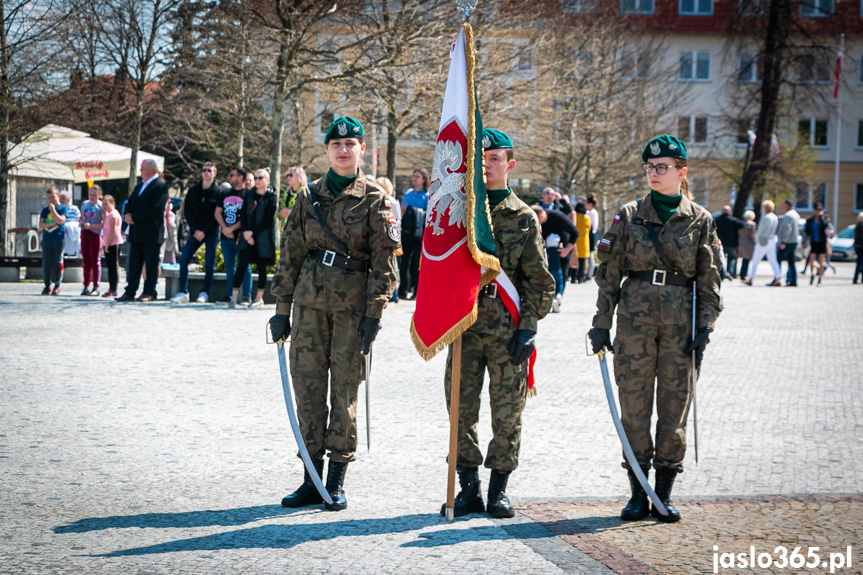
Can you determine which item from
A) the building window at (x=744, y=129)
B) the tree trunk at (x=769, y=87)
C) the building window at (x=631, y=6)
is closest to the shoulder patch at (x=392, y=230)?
the tree trunk at (x=769, y=87)

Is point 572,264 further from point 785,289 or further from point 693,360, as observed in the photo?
point 693,360

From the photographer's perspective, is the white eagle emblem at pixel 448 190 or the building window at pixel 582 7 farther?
the building window at pixel 582 7

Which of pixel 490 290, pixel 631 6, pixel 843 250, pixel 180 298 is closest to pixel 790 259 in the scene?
pixel 180 298

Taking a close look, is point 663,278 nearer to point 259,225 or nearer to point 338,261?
point 338,261

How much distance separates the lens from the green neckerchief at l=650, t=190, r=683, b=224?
5.50m

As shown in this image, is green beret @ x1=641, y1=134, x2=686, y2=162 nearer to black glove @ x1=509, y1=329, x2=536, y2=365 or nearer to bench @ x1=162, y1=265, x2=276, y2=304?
black glove @ x1=509, y1=329, x2=536, y2=365

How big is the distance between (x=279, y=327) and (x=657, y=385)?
204 cm

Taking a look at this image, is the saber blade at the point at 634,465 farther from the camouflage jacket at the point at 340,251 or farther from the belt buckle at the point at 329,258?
the belt buckle at the point at 329,258

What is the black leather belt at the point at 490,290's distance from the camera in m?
5.41

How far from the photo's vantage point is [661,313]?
540 cm

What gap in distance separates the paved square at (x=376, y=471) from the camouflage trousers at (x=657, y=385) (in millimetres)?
396

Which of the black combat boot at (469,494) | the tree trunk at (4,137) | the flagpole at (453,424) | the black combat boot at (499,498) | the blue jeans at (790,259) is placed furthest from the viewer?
the blue jeans at (790,259)

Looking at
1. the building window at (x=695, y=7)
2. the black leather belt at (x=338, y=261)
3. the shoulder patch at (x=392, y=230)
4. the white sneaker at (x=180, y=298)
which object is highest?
the building window at (x=695, y=7)

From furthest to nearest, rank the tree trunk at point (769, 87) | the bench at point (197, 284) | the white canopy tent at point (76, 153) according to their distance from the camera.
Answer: the tree trunk at point (769, 87)
the white canopy tent at point (76, 153)
the bench at point (197, 284)
